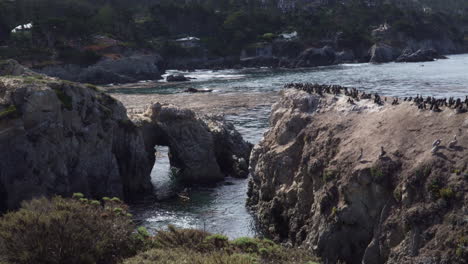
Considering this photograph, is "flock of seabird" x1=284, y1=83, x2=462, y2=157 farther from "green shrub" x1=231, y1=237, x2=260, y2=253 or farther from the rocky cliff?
the rocky cliff

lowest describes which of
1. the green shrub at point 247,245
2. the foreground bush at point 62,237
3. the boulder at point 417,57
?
the green shrub at point 247,245

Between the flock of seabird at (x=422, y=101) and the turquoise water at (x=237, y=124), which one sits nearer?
the flock of seabird at (x=422, y=101)

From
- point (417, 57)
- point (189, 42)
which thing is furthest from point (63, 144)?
point (189, 42)

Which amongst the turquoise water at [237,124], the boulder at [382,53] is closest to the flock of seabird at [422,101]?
the turquoise water at [237,124]

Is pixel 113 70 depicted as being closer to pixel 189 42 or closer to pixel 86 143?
pixel 189 42

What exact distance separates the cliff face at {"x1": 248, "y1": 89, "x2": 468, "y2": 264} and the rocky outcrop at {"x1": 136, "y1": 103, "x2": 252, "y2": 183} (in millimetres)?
11765

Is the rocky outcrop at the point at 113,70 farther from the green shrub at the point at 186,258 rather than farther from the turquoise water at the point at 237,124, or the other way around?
the green shrub at the point at 186,258

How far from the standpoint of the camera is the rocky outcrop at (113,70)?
134m

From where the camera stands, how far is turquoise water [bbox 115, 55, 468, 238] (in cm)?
4044

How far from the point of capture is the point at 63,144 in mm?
42312

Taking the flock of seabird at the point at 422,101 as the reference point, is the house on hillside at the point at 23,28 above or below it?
above

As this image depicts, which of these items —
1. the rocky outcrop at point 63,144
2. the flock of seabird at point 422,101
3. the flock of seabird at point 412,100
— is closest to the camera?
the flock of seabird at point 422,101

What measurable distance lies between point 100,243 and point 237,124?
53036mm

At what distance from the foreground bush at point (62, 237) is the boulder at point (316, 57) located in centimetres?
15483
